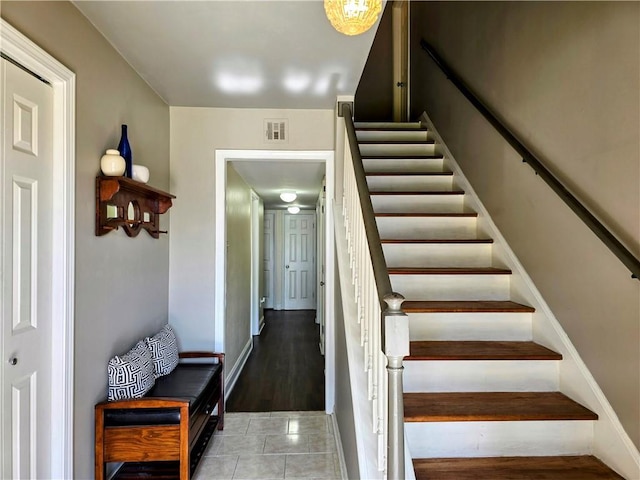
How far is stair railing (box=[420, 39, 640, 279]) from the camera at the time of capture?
1.36 meters

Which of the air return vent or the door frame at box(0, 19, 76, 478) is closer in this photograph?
the door frame at box(0, 19, 76, 478)

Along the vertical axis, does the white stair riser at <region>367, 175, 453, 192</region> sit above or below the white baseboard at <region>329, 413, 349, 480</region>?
above

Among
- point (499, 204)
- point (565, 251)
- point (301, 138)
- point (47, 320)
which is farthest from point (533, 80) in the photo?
point (47, 320)

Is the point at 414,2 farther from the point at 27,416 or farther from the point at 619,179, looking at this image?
the point at 27,416

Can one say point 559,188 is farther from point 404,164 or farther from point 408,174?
point 404,164

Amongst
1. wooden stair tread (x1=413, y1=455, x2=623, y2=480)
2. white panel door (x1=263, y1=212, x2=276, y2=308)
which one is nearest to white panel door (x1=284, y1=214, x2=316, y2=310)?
white panel door (x1=263, y1=212, x2=276, y2=308)

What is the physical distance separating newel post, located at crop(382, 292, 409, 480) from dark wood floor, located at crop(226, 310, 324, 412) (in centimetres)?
230

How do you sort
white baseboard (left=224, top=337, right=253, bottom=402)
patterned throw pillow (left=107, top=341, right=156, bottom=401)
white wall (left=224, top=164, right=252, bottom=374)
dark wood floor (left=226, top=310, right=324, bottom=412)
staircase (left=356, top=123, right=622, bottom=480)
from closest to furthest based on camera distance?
1. staircase (left=356, top=123, right=622, bottom=480)
2. patterned throw pillow (left=107, top=341, right=156, bottom=401)
3. dark wood floor (left=226, top=310, right=324, bottom=412)
4. white baseboard (left=224, top=337, right=253, bottom=402)
5. white wall (left=224, top=164, right=252, bottom=374)

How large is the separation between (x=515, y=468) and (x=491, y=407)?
0.76 feet

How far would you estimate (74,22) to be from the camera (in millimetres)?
1727

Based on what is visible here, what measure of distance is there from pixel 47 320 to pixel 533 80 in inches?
107

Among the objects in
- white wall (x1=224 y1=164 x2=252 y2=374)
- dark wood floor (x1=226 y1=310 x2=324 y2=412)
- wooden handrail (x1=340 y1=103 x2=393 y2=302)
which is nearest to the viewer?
wooden handrail (x1=340 y1=103 x2=393 y2=302)

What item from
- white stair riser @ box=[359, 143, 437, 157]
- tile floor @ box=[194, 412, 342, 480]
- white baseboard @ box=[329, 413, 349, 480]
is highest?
white stair riser @ box=[359, 143, 437, 157]

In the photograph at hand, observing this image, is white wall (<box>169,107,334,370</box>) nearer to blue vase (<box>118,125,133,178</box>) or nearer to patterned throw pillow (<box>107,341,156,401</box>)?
patterned throw pillow (<box>107,341,156,401</box>)
